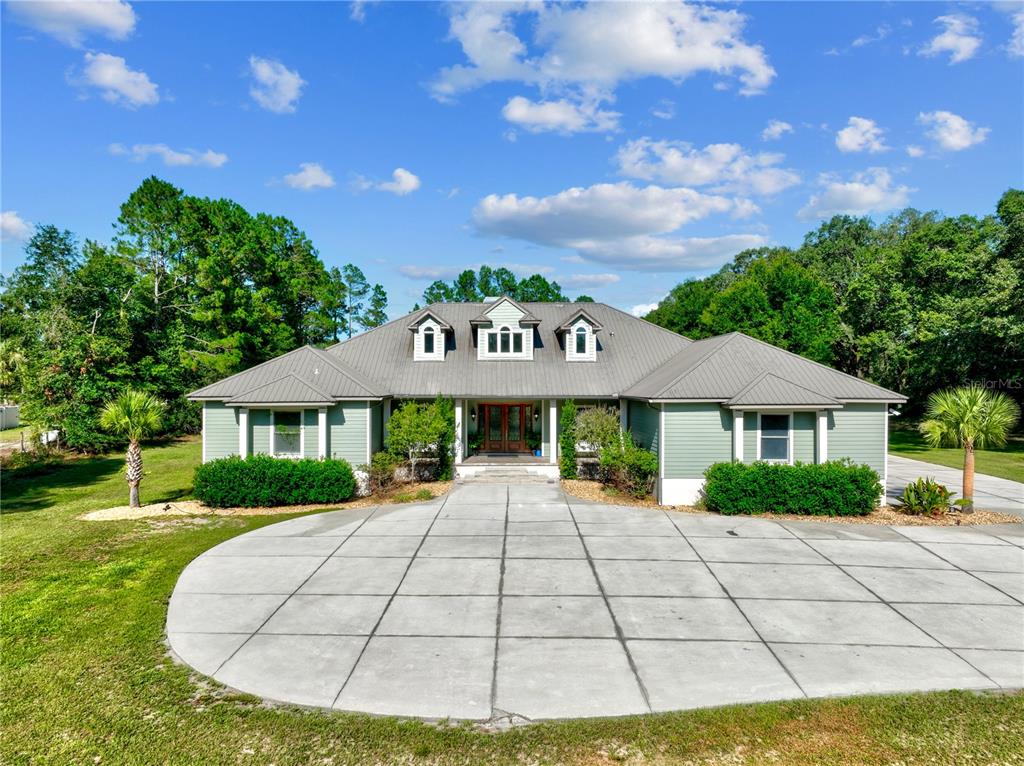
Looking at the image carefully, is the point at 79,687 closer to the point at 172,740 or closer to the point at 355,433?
the point at 172,740

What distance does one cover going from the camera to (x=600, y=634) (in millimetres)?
7465

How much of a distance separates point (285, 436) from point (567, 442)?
31.6 ft

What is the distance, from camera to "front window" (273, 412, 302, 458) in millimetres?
17359

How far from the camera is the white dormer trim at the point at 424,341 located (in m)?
21.7

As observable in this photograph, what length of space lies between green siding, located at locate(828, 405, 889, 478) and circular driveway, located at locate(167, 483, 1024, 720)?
2968mm

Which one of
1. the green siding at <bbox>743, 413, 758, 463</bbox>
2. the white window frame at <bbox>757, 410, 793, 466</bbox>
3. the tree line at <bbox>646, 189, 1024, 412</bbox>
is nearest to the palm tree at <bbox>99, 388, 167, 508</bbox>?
the green siding at <bbox>743, 413, 758, 463</bbox>

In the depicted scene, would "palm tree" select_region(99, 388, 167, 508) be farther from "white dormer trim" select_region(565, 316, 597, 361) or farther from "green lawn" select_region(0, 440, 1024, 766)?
"white dormer trim" select_region(565, 316, 597, 361)

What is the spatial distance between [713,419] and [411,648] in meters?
11.4

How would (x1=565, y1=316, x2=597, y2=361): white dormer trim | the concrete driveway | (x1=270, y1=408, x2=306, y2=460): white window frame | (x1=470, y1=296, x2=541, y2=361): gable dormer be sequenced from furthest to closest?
(x1=470, y1=296, x2=541, y2=361): gable dormer → (x1=565, y1=316, x2=597, y2=361): white dormer trim → (x1=270, y1=408, x2=306, y2=460): white window frame → the concrete driveway

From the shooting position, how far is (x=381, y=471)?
17109 mm

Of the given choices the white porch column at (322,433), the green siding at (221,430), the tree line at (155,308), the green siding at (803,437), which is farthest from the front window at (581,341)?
the tree line at (155,308)

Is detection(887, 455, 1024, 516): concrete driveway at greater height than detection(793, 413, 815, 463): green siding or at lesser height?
lesser

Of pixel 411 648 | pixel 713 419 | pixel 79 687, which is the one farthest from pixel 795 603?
pixel 79 687

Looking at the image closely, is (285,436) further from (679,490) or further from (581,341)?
(679,490)
